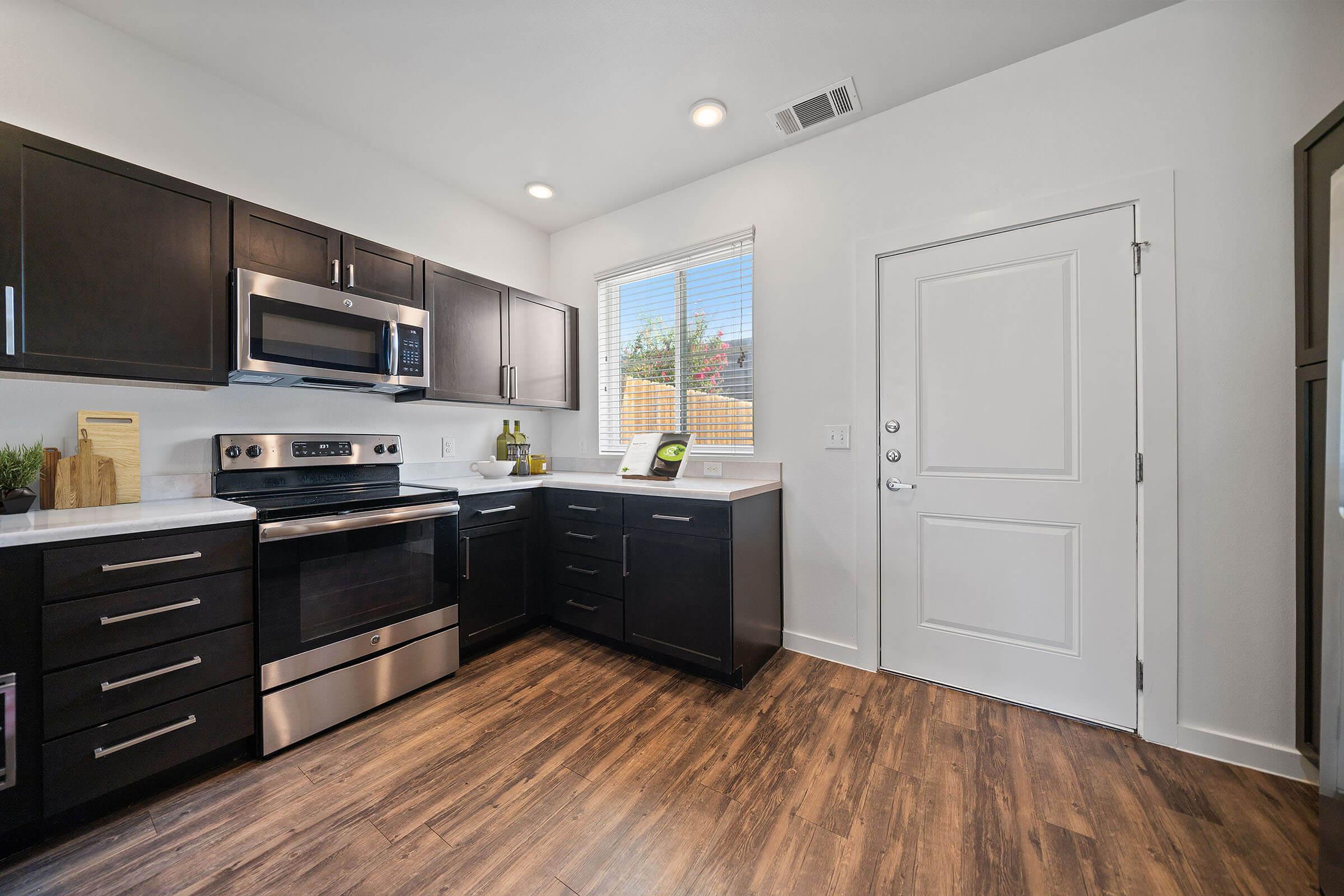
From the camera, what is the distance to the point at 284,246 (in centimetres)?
212

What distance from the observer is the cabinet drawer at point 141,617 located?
139 centimetres

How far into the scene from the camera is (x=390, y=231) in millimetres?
2795

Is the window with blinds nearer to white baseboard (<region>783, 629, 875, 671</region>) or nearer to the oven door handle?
white baseboard (<region>783, 629, 875, 671</region>)

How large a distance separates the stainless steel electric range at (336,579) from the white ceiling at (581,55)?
158 cm

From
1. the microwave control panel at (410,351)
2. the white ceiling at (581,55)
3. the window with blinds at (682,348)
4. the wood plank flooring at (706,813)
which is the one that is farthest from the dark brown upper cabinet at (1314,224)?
the microwave control panel at (410,351)

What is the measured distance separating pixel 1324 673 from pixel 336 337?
3.39 metres

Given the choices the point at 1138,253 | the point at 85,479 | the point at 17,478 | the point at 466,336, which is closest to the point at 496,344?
the point at 466,336

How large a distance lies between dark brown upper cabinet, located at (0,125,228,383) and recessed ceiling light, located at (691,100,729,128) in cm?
200

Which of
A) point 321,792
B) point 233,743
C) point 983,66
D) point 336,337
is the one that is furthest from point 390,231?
point 983,66

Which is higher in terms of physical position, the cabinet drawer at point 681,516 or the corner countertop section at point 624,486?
the corner countertop section at point 624,486

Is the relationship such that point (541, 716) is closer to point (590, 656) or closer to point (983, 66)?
point (590, 656)

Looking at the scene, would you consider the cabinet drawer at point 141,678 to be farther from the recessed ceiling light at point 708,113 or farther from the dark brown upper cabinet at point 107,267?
the recessed ceiling light at point 708,113

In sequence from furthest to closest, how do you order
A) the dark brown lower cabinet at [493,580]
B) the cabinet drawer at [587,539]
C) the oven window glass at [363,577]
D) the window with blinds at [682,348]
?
the window with blinds at [682,348] < the cabinet drawer at [587,539] < the dark brown lower cabinet at [493,580] < the oven window glass at [363,577]

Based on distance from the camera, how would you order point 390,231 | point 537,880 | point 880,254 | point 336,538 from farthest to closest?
point 390,231
point 880,254
point 336,538
point 537,880
